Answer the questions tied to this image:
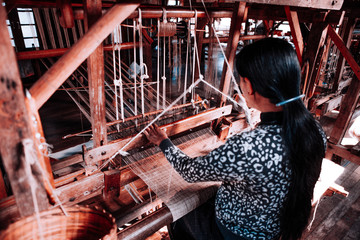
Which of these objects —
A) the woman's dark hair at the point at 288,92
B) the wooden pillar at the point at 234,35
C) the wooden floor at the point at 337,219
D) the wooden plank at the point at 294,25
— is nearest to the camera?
the woman's dark hair at the point at 288,92

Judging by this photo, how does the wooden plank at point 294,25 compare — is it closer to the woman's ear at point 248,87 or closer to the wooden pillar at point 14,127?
the woman's ear at point 248,87

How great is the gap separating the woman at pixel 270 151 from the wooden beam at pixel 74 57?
2.16 feet

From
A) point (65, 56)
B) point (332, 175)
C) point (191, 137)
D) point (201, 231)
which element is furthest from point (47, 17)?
point (332, 175)

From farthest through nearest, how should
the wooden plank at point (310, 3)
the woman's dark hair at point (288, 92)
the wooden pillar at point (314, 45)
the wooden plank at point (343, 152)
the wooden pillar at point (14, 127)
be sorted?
the wooden plank at point (343, 152) → the wooden pillar at point (314, 45) → the wooden plank at point (310, 3) → the woman's dark hair at point (288, 92) → the wooden pillar at point (14, 127)

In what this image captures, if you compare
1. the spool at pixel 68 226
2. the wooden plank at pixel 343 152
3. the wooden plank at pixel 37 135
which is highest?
the wooden plank at pixel 37 135

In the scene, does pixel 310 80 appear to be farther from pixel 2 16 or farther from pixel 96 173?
pixel 2 16

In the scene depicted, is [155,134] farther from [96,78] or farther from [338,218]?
[338,218]

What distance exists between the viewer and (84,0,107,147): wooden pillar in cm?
138

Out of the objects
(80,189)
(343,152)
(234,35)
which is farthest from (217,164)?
(343,152)

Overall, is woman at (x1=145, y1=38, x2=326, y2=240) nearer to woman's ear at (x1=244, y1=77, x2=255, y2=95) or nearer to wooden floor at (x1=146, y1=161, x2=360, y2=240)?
woman's ear at (x1=244, y1=77, x2=255, y2=95)

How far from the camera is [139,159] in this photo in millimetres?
2086

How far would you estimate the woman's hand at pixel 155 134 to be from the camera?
5.80 ft

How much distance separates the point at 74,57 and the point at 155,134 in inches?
37.9

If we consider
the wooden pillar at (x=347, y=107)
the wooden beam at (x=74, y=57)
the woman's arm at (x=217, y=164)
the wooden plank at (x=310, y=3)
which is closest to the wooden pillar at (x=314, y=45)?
the wooden plank at (x=310, y=3)
